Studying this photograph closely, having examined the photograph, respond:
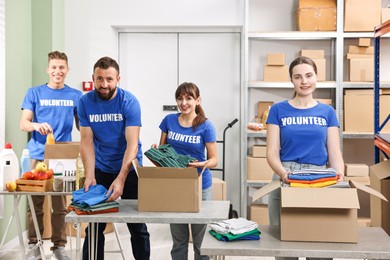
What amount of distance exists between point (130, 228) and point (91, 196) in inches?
24.0

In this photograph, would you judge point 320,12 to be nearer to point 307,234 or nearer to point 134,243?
point 134,243

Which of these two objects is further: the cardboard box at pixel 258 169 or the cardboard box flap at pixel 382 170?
the cardboard box at pixel 258 169

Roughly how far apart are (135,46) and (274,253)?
167 inches

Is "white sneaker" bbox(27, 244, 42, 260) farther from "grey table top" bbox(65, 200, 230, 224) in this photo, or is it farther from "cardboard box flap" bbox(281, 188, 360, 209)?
"cardboard box flap" bbox(281, 188, 360, 209)

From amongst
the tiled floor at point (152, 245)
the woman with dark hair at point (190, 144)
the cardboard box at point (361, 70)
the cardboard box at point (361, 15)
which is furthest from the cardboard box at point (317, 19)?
the woman with dark hair at point (190, 144)

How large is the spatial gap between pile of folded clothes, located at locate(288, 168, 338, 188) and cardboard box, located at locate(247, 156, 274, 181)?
314 centimetres

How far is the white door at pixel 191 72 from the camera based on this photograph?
6.43 m

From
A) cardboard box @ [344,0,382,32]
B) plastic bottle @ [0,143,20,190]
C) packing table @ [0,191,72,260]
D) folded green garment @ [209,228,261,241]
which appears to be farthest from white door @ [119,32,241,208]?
folded green garment @ [209,228,261,241]

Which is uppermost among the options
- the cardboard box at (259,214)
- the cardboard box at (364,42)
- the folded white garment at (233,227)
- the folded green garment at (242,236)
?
the cardboard box at (364,42)

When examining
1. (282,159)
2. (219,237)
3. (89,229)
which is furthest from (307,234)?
(89,229)

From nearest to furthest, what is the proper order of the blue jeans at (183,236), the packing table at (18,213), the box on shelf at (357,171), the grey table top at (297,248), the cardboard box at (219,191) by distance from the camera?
1. the grey table top at (297,248)
2. the blue jeans at (183,236)
3. the packing table at (18,213)
4. the cardboard box at (219,191)
5. the box on shelf at (357,171)

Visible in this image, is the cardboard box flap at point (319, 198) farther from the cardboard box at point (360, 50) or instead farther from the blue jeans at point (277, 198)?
the cardboard box at point (360, 50)

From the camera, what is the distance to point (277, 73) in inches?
239

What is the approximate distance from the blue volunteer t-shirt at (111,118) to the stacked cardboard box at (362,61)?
3.06m
